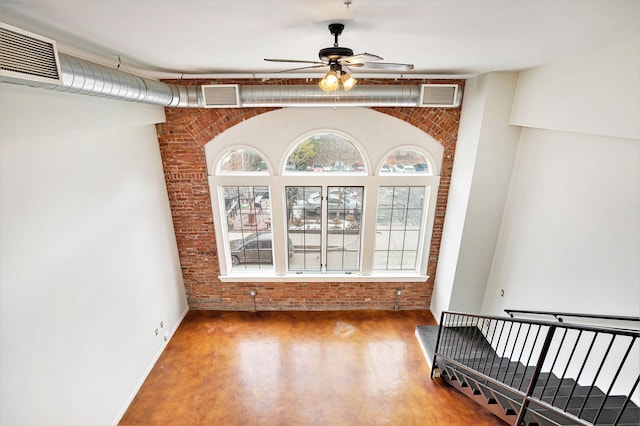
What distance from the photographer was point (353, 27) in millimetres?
2109

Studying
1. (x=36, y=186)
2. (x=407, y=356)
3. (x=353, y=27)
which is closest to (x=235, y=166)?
(x=36, y=186)

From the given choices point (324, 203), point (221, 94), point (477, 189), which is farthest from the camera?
point (324, 203)

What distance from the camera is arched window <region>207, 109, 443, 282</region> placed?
465 centimetres

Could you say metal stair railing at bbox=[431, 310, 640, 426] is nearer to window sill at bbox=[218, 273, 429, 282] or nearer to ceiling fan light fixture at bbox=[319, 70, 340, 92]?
window sill at bbox=[218, 273, 429, 282]

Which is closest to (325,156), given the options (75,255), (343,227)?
(343,227)

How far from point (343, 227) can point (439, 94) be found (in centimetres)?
243

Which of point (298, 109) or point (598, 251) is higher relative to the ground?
point (298, 109)

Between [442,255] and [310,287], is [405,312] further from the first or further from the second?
[310,287]

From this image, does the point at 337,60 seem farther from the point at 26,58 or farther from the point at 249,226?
the point at 249,226

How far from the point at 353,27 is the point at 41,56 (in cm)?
210

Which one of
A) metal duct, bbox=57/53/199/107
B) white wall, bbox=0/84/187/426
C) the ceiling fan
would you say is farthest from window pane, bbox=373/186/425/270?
white wall, bbox=0/84/187/426

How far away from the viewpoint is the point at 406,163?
189 inches

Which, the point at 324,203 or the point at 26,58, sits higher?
the point at 26,58

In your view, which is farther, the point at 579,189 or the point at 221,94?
the point at 221,94
